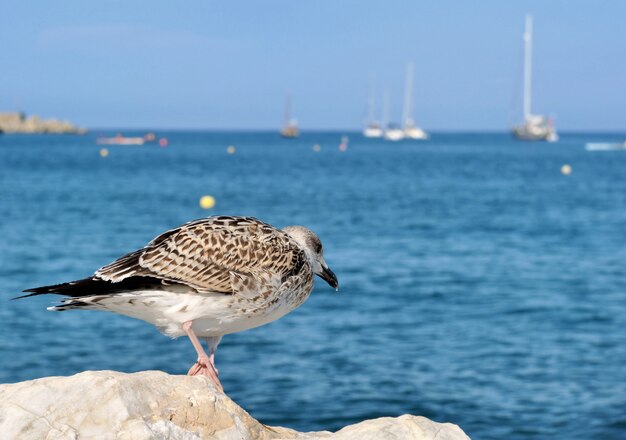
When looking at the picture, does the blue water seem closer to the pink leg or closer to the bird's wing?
the bird's wing

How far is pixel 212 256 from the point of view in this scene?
658 cm

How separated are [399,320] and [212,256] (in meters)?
20.3

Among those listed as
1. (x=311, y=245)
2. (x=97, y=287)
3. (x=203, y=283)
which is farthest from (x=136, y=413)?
(x=311, y=245)

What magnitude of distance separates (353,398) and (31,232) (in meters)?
31.5

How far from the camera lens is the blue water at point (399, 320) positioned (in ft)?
61.6

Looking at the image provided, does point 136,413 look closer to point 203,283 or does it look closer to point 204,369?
point 204,369

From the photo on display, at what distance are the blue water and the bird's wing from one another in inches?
418

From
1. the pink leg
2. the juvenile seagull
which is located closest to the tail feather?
the juvenile seagull

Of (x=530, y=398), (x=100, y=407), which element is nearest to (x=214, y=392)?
(x=100, y=407)

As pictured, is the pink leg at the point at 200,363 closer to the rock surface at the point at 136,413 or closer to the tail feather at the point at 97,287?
the tail feather at the point at 97,287

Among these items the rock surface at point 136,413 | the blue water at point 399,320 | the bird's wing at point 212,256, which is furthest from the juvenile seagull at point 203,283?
the blue water at point 399,320

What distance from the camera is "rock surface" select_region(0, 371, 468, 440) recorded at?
17.1 ft

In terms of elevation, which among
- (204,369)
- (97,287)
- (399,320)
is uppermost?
(97,287)

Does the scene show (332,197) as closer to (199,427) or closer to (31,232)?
(31,232)
